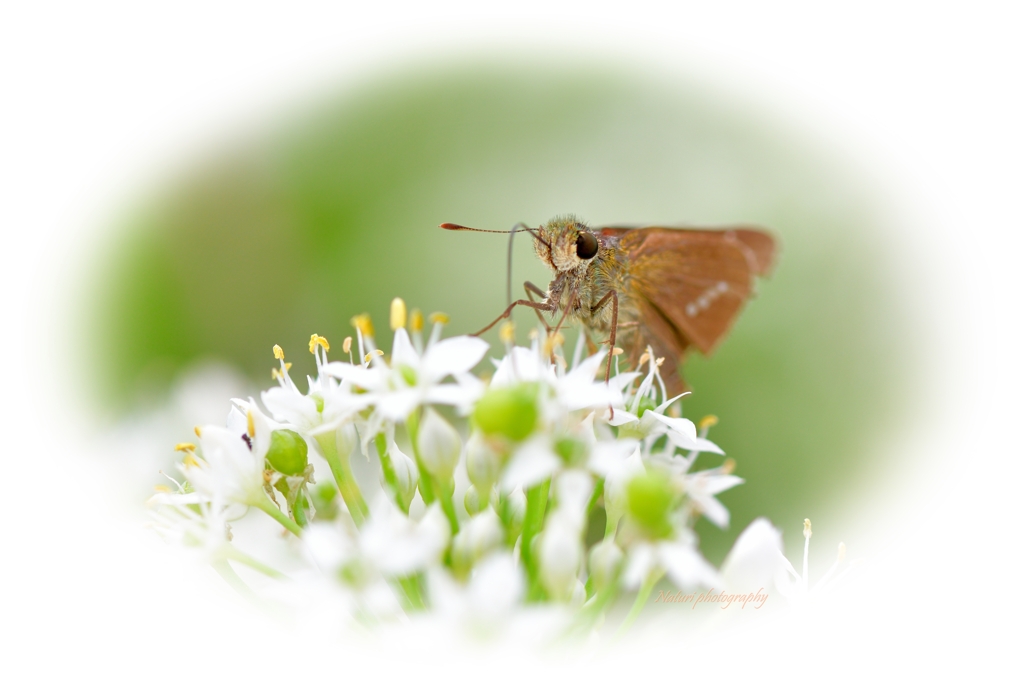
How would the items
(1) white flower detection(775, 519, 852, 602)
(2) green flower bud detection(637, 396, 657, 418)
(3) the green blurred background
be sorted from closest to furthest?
(1) white flower detection(775, 519, 852, 602) → (2) green flower bud detection(637, 396, 657, 418) → (3) the green blurred background

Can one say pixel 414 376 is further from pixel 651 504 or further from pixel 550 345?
pixel 651 504

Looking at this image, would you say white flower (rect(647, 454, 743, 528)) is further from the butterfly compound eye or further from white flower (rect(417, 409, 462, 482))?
the butterfly compound eye

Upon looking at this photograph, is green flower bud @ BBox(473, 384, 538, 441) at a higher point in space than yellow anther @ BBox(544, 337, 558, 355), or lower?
lower

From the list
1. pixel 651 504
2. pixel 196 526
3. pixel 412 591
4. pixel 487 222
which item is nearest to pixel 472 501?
pixel 412 591

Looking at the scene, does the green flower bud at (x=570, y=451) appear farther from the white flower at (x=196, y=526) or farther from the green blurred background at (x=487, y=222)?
the green blurred background at (x=487, y=222)

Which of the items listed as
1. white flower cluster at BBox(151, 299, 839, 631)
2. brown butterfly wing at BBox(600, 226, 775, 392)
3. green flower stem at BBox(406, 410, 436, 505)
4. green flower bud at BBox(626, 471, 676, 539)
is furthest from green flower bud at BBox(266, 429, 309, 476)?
brown butterfly wing at BBox(600, 226, 775, 392)

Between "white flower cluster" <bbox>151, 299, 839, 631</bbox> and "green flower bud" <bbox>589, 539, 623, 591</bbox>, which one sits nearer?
"white flower cluster" <bbox>151, 299, 839, 631</bbox>

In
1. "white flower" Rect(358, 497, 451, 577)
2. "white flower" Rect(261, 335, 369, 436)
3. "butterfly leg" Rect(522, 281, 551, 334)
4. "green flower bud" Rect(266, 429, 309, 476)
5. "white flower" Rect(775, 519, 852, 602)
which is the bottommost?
"white flower" Rect(775, 519, 852, 602)
